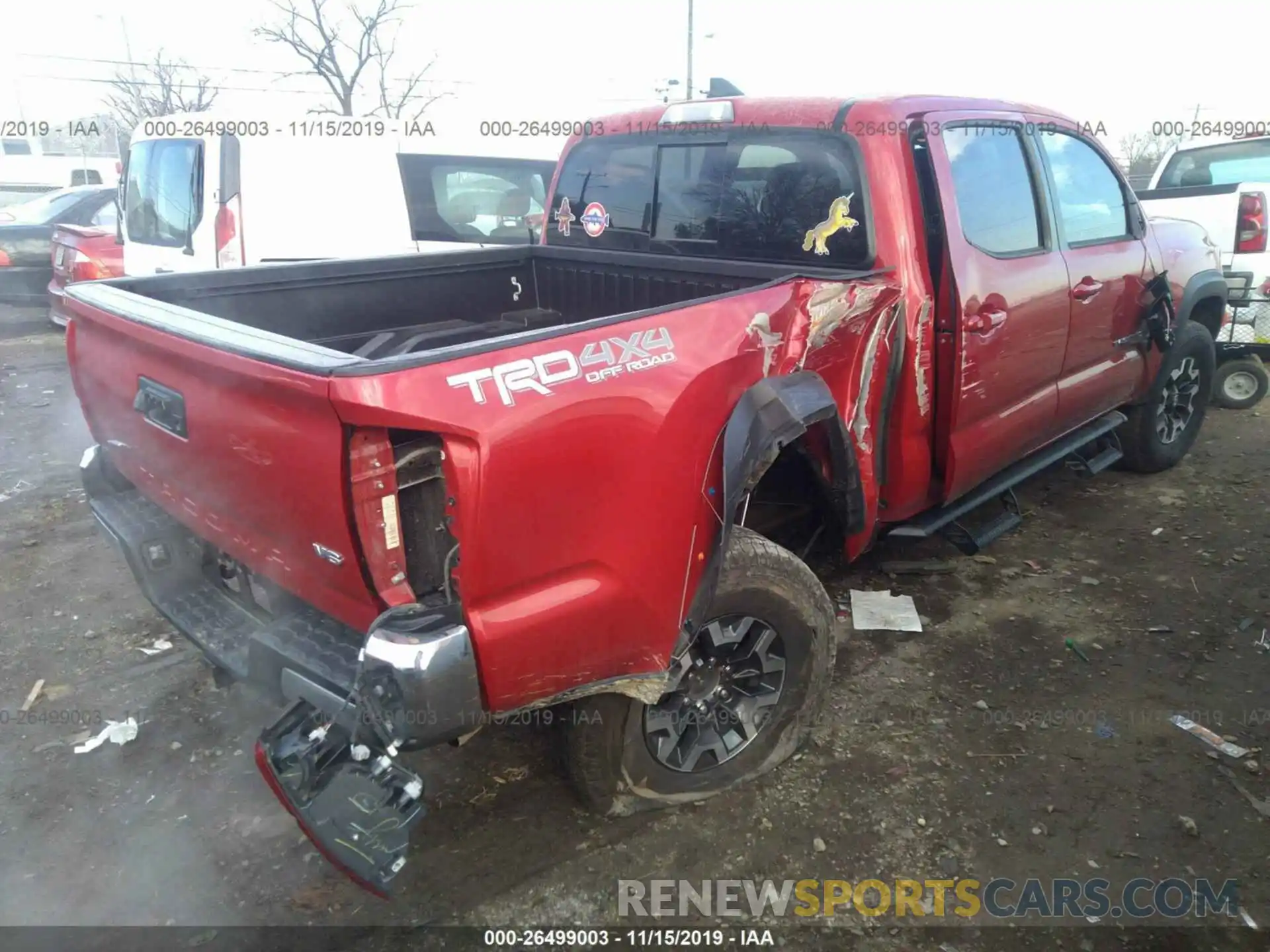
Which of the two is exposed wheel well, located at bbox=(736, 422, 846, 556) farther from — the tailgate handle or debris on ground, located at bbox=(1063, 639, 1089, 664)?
the tailgate handle

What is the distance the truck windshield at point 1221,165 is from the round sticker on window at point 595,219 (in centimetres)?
606

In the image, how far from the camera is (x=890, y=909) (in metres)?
2.37

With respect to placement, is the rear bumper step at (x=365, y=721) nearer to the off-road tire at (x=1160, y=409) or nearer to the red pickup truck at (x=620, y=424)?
the red pickup truck at (x=620, y=424)

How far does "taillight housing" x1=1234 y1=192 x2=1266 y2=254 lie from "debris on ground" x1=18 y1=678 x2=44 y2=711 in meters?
7.91

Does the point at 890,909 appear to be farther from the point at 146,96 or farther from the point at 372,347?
the point at 146,96

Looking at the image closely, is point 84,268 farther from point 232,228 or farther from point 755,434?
point 755,434

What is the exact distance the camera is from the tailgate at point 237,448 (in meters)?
1.84

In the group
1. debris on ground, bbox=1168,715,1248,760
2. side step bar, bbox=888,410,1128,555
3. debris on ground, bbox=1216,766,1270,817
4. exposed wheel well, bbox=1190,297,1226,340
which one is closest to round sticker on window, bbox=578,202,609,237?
side step bar, bbox=888,410,1128,555

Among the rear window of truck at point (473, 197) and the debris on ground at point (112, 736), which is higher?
the rear window of truck at point (473, 197)

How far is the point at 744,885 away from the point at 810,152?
8.02 ft

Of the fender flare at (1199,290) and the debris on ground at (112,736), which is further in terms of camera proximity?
the fender flare at (1199,290)

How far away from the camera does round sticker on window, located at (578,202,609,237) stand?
154 inches

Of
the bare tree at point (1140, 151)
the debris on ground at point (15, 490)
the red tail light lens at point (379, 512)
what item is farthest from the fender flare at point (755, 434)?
the bare tree at point (1140, 151)

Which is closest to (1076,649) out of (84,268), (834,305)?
(834,305)
